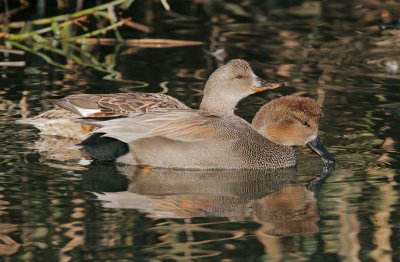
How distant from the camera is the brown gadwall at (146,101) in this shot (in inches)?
352

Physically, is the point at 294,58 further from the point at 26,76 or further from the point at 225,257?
the point at 225,257

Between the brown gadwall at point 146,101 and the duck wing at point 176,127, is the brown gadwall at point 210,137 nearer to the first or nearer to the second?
the duck wing at point 176,127

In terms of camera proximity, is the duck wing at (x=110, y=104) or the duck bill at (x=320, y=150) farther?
the duck wing at (x=110, y=104)

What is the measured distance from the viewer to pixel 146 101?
9.07m

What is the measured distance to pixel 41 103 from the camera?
9.95 metres

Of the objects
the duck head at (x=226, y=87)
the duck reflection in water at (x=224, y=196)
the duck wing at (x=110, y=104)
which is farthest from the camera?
the duck head at (x=226, y=87)

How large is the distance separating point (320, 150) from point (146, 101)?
1527 mm

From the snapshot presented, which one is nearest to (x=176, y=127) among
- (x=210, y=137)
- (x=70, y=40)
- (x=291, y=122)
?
(x=210, y=137)

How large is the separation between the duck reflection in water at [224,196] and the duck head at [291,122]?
35 cm

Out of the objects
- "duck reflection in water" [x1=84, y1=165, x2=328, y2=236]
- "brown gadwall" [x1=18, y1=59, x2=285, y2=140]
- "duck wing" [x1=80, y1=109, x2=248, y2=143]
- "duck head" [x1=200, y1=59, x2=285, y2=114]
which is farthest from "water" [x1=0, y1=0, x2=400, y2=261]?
"duck head" [x1=200, y1=59, x2=285, y2=114]

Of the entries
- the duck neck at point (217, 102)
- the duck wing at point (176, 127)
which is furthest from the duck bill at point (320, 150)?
the duck neck at point (217, 102)

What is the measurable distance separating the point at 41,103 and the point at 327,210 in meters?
3.66

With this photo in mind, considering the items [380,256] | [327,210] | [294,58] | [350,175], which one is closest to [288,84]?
[294,58]

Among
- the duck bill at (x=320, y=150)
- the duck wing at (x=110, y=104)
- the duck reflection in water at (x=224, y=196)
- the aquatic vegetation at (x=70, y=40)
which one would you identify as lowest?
the duck reflection in water at (x=224, y=196)
